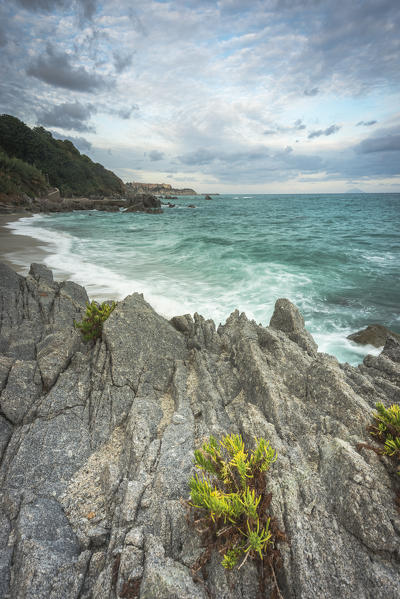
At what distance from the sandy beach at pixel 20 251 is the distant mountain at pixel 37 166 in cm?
3773

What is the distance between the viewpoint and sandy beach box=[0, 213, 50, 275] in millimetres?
17844

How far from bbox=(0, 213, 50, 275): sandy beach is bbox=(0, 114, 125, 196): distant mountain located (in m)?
37.7

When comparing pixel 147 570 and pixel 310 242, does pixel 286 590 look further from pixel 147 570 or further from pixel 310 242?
pixel 310 242

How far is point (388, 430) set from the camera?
3902mm

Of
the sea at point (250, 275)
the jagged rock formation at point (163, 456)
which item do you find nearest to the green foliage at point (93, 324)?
the jagged rock formation at point (163, 456)

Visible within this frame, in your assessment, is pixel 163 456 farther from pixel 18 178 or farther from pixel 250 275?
pixel 18 178

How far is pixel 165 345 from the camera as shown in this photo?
22.0ft

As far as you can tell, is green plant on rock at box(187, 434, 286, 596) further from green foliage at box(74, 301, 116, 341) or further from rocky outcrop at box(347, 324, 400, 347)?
rocky outcrop at box(347, 324, 400, 347)

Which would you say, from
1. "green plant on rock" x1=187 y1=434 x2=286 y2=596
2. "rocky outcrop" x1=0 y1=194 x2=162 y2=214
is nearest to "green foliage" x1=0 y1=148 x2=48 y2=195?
"rocky outcrop" x1=0 y1=194 x2=162 y2=214

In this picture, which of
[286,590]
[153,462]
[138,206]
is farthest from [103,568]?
[138,206]

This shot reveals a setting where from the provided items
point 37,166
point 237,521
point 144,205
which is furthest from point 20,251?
point 37,166

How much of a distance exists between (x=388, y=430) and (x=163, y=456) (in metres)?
3.42

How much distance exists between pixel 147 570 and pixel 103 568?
2.29ft

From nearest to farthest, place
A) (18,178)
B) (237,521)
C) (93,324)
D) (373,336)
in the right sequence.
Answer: (237,521) → (93,324) → (373,336) → (18,178)
